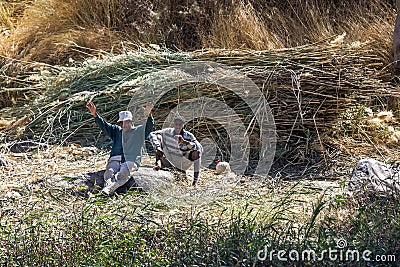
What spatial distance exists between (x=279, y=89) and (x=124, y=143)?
166 cm

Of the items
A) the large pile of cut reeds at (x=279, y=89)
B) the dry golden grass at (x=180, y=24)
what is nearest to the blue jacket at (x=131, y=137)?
the large pile of cut reeds at (x=279, y=89)

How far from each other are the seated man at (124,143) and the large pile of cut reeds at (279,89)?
3.14 feet

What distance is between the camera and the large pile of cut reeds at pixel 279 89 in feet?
20.7

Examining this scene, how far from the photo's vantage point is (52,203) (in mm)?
4895

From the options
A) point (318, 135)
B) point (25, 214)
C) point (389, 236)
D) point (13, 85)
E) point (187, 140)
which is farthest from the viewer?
point (13, 85)

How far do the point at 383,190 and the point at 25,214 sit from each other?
2481mm

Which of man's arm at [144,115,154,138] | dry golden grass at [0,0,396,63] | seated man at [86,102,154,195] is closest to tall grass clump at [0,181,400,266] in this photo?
seated man at [86,102,154,195]

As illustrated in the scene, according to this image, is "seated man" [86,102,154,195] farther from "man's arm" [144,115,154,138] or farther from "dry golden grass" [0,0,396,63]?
"dry golden grass" [0,0,396,63]

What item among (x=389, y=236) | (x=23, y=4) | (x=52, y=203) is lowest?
(x=52, y=203)

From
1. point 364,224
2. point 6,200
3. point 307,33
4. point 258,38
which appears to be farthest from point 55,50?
point 364,224

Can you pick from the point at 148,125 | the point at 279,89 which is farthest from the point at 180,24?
the point at 148,125

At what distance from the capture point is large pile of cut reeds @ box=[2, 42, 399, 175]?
6301mm

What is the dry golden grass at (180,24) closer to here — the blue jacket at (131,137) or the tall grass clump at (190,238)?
the blue jacket at (131,137)

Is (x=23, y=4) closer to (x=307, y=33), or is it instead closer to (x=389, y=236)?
(x=307, y=33)
